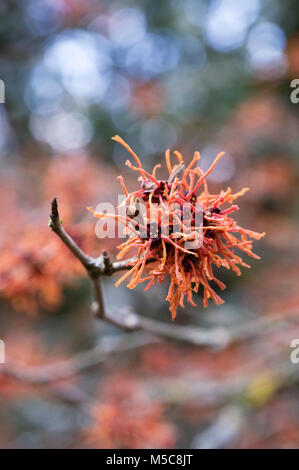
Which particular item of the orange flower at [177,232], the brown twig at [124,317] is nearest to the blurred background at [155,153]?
the brown twig at [124,317]

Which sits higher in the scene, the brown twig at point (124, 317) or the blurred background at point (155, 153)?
the blurred background at point (155, 153)

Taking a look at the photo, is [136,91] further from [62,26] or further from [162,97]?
[62,26]

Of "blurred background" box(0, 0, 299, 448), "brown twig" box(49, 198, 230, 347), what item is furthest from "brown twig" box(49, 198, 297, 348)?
"blurred background" box(0, 0, 299, 448)

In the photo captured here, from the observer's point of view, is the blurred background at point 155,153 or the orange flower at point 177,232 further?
the blurred background at point 155,153

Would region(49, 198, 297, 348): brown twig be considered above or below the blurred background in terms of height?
below

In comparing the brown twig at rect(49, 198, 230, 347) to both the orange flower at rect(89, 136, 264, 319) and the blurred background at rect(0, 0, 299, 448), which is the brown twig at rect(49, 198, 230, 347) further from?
the blurred background at rect(0, 0, 299, 448)

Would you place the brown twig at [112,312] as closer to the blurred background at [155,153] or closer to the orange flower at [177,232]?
the orange flower at [177,232]

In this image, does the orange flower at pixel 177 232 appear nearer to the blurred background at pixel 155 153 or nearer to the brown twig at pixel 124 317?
the brown twig at pixel 124 317

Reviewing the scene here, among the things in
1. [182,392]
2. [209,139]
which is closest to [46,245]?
[182,392]

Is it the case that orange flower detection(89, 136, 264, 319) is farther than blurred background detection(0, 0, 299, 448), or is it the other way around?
blurred background detection(0, 0, 299, 448)

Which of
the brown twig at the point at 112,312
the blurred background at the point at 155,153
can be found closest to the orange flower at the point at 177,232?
the brown twig at the point at 112,312

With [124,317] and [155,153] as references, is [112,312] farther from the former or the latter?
[155,153]
